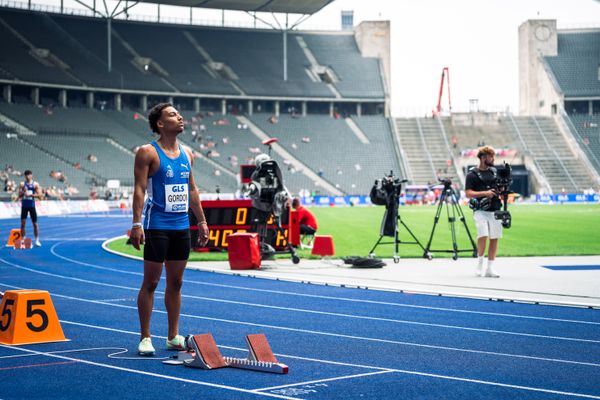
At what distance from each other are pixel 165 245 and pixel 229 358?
42.1 inches

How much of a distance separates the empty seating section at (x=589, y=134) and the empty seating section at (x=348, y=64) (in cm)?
1755

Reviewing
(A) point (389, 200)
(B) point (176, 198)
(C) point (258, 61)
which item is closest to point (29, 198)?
(A) point (389, 200)

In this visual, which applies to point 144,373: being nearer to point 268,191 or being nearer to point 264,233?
point 268,191

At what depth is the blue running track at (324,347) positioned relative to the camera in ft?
19.7

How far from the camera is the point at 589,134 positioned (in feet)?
258

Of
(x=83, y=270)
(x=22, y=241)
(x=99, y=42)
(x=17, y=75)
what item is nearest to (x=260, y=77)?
(x=99, y=42)

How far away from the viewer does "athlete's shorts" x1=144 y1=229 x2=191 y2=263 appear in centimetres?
716

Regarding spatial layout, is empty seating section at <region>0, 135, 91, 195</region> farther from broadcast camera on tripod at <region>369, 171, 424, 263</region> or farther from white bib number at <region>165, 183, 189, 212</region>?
white bib number at <region>165, 183, 189, 212</region>

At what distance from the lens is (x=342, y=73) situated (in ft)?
274

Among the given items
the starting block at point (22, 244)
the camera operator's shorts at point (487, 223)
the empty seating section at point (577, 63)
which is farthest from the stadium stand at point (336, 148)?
the camera operator's shorts at point (487, 223)

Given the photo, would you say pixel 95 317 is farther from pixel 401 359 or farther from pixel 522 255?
pixel 522 255

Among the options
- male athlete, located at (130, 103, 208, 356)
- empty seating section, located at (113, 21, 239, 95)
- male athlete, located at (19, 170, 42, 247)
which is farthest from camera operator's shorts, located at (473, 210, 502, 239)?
empty seating section, located at (113, 21, 239, 95)

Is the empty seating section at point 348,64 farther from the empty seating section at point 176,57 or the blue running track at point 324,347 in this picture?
the blue running track at point 324,347

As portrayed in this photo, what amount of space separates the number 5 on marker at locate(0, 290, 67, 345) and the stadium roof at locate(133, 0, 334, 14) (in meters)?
57.1
